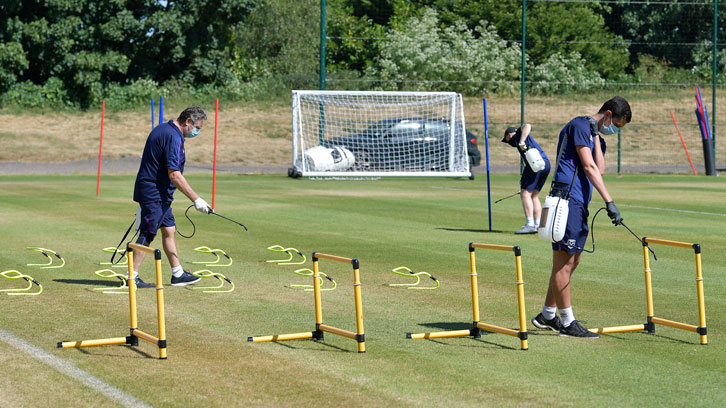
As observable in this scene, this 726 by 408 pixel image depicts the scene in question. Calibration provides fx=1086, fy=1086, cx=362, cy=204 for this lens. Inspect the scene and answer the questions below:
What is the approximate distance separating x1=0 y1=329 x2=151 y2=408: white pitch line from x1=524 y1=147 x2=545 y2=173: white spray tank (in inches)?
373

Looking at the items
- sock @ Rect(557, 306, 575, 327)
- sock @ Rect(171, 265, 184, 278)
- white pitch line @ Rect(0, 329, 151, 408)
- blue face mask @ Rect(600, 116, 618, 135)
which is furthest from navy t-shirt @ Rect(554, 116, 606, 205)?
sock @ Rect(171, 265, 184, 278)

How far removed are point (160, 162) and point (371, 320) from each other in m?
3.30

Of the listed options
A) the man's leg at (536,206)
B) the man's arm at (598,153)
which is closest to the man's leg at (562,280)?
A: the man's arm at (598,153)

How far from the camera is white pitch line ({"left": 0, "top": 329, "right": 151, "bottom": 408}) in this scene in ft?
22.6

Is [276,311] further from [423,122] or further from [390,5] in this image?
[390,5]

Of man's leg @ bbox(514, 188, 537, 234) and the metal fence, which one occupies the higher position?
the metal fence

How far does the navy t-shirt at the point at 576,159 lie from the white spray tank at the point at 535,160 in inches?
292

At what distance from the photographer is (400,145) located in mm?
33250

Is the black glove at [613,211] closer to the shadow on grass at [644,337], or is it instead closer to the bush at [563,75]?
the shadow on grass at [644,337]

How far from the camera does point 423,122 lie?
34062mm

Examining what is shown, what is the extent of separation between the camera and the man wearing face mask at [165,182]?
1148cm

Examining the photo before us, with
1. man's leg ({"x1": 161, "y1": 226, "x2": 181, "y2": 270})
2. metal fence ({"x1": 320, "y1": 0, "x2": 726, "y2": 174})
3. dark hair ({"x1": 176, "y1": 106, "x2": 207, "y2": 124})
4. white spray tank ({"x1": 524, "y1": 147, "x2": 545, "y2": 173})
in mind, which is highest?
metal fence ({"x1": 320, "y1": 0, "x2": 726, "y2": 174})

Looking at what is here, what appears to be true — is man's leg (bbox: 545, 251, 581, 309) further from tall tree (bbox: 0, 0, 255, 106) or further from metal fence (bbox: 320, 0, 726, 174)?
tall tree (bbox: 0, 0, 255, 106)

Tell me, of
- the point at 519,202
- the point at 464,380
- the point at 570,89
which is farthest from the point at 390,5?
the point at 464,380
